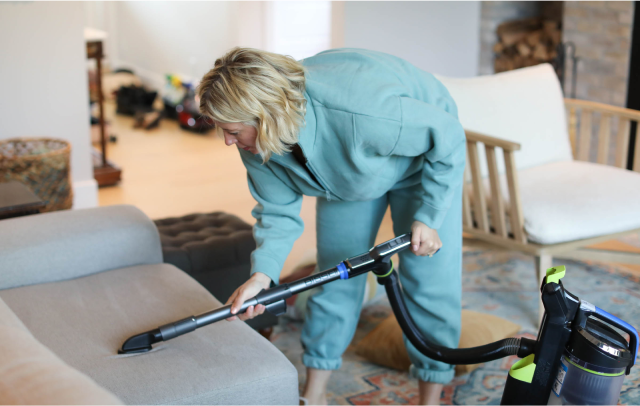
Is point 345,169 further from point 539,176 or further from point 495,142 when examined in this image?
point 539,176

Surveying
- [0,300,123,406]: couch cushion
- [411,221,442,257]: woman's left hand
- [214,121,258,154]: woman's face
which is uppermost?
[214,121,258,154]: woman's face

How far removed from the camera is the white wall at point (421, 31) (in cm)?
308

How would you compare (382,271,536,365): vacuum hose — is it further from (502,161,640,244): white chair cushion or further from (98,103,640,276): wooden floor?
(98,103,640,276): wooden floor

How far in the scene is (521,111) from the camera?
2.51 metres

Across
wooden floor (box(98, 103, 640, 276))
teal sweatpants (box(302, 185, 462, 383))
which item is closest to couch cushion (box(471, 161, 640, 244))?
wooden floor (box(98, 103, 640, 276))

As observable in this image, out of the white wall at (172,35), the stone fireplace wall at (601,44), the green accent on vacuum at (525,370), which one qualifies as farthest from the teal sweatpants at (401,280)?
the white wall at (172,35)

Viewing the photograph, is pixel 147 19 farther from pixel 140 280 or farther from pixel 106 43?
pixel 140 280

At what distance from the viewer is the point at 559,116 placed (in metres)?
2.58

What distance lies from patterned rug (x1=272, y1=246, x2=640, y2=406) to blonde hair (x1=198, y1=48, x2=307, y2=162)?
87cm

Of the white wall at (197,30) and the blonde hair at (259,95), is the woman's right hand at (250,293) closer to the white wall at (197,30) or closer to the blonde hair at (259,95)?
the blonde hair at (259,95)

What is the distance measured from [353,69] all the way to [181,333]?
642 mm

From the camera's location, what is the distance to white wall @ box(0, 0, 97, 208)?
9.71ft

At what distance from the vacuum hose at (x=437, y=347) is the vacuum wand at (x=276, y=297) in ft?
0.32

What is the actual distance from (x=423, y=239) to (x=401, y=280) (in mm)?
247
